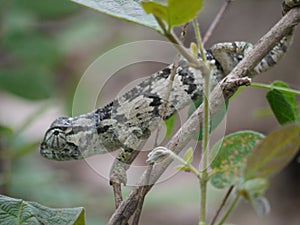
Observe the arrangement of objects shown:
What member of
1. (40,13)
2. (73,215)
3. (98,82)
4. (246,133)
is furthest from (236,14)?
(73,215)

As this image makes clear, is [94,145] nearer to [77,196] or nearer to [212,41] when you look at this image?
[77,196]

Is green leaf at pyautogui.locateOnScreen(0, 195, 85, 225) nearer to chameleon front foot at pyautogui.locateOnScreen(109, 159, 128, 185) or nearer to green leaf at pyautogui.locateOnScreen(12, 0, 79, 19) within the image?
chameleon front foot at pyautogui.locateOnScreen(109, 159, 128, 185)

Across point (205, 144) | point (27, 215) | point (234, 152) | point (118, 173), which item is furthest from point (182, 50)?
point (118, 173)

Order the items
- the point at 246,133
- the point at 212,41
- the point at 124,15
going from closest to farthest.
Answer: the point at 124,15 < the point at 246,133 < the point at 212,41

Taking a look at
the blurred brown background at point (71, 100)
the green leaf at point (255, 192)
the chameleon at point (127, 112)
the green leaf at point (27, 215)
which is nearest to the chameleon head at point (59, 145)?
the chameleon at point (127, 112)

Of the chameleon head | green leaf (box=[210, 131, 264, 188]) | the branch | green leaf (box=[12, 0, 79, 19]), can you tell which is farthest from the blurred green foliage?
the branch

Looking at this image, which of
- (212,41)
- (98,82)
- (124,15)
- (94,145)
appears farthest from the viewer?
(212,41)

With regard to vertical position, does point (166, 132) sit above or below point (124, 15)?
below
